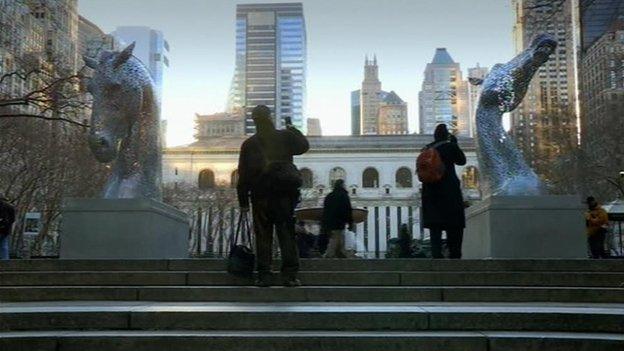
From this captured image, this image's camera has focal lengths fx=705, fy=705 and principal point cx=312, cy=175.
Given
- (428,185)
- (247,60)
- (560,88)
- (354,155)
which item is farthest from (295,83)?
(428,185)

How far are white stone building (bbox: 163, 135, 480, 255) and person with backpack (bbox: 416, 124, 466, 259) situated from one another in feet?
211

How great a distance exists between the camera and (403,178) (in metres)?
81.2

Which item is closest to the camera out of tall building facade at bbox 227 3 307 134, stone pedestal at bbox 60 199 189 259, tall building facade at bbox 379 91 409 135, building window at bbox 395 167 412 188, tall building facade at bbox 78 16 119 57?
stone pedestal at bbox 60 199 189 259

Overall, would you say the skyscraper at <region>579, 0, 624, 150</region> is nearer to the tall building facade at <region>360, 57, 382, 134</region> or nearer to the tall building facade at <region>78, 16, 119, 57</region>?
the tall building facade at <region>78, 16, 119, 57</region>

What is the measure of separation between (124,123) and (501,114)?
664cm

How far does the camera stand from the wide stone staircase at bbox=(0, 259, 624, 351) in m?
5.82

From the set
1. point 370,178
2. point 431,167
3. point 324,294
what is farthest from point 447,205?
point 370,178

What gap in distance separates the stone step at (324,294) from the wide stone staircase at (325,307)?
0.04ft

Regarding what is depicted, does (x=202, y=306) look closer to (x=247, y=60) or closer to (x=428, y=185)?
(x=428, y=185)

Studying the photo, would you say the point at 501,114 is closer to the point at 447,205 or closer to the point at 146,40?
the point at 447,205

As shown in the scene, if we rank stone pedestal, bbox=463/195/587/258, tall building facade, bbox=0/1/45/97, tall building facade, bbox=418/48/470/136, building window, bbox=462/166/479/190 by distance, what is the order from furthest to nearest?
tall building facade, bbox=418/48/470/136
building window, bbox=462/166/479/190
tall building facade, bbox=0/1/45/97
stone pedestal, bbox=463/195/587/258

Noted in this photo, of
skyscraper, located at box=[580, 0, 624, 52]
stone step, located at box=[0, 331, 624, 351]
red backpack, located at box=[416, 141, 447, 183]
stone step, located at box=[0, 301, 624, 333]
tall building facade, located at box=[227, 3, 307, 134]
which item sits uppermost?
tall building facade, located at box=[227, 3, 307, 134]

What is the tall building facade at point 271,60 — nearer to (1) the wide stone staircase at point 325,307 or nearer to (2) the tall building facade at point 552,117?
(2) the tall building facade at point 552,117

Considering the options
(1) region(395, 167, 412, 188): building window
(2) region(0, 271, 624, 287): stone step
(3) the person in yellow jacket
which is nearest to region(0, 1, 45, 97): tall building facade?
(2) region(0, 271, 624, 287): stone step
